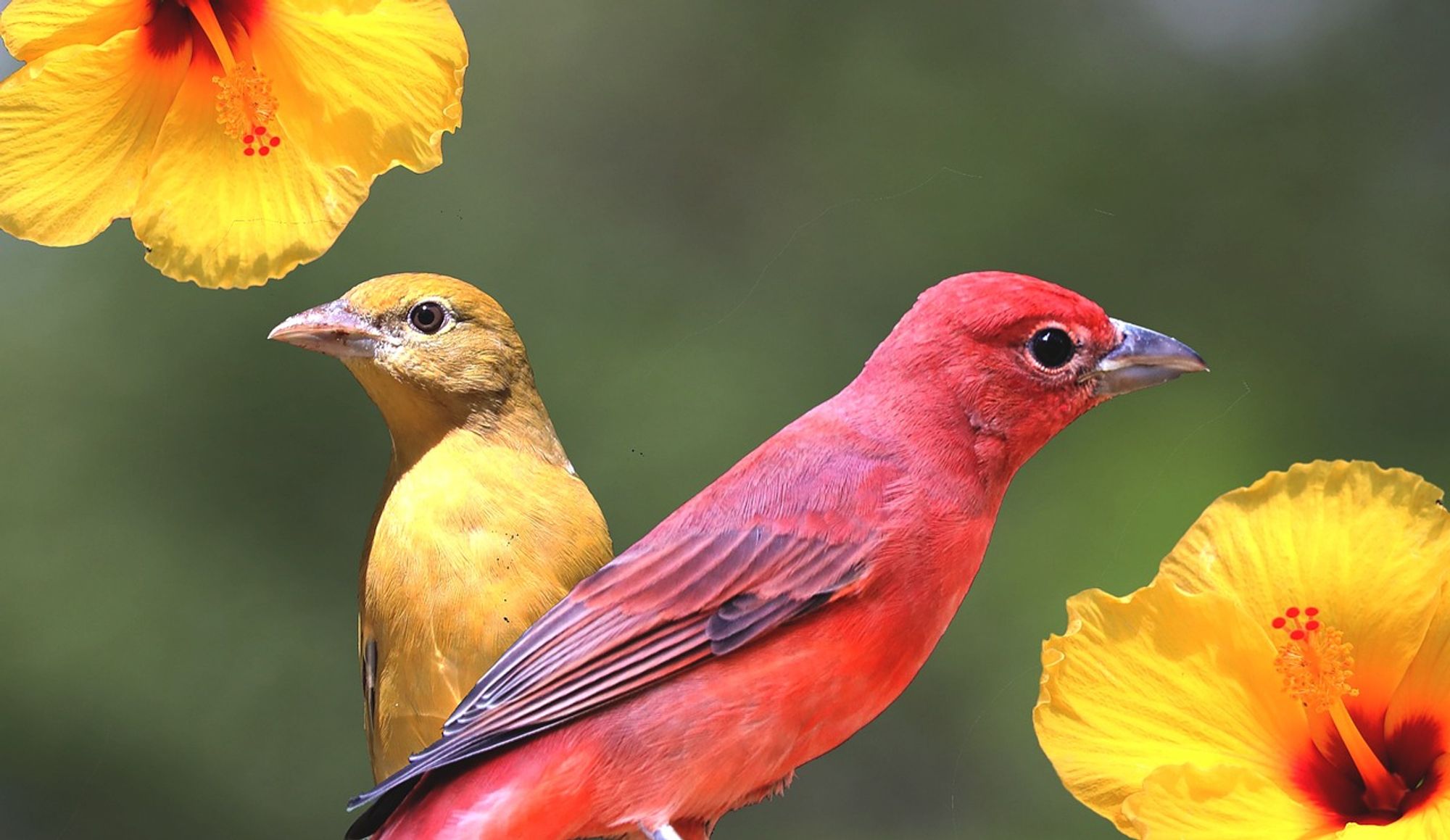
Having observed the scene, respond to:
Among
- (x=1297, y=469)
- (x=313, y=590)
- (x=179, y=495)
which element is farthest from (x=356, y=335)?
(x=179, y=495)

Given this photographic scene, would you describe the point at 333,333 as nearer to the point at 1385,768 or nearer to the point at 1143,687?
the point at 1143,687

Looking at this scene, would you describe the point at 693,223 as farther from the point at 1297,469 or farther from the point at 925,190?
the point at 1297,469

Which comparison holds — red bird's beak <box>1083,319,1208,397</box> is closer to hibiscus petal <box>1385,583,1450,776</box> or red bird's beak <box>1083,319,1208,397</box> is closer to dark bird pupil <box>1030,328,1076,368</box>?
dark bird pupil <box>1030,328,1076,368</box>

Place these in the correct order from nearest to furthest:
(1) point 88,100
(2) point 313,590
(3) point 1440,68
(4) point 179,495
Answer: (1) point 88,100 → (2) point 313,590 → (4) point 179,495 → (3) point 1440,68

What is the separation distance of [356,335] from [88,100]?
214 mm

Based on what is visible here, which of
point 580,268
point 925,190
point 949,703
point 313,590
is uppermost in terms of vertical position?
point 925,190

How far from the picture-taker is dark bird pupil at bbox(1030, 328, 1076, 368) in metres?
1.13

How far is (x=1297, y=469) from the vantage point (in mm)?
1066

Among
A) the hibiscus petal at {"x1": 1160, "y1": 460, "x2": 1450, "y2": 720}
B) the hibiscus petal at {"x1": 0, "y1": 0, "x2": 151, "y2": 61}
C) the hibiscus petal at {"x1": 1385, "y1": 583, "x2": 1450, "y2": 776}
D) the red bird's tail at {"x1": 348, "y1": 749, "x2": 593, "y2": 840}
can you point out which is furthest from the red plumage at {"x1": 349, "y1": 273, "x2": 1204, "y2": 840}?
the hibiscus petal at {"x1": 0, "y1": 0, "x2": 151, "y2": 61}

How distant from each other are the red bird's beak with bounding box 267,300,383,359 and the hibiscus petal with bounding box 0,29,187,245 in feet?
0.39

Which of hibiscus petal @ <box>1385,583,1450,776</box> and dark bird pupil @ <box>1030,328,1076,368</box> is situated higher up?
dark bird pupil @ <box>1030,328,1076,368</box>

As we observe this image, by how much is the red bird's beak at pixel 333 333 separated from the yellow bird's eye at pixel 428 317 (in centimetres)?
3

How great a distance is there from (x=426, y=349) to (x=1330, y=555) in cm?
59

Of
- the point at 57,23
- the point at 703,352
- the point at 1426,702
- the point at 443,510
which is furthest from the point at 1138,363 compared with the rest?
the point at 703,352
